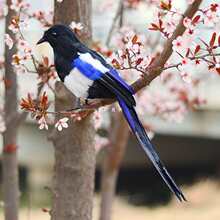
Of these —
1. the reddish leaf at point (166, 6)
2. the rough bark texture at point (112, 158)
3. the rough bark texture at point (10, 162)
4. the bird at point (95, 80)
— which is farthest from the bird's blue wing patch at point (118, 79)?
the rough bark texture at point (112, 158)

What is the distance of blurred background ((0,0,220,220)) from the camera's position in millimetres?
7348

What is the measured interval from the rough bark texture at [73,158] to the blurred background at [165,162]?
13.8 feet

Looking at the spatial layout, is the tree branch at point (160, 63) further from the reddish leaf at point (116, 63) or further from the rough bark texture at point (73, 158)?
the rough bark texture at point (73, 158)

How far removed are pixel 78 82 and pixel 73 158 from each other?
555mm

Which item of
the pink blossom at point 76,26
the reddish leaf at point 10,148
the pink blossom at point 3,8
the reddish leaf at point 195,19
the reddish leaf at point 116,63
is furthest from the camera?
the reddish leaf at point 10,148

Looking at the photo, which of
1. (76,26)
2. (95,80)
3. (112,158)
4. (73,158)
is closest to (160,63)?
(95,80)

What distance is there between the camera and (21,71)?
249 centimetres

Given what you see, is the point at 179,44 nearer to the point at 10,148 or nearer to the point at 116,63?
the point at 116,63

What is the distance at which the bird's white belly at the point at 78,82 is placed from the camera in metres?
2.03

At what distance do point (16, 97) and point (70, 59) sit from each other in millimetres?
1396

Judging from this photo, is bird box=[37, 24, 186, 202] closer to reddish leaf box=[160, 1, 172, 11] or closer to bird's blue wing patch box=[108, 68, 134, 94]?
bird's blue wing patch box=[108, 68, 134, 94]

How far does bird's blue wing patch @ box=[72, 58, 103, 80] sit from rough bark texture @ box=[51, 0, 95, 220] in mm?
474

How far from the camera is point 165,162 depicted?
8961 mm

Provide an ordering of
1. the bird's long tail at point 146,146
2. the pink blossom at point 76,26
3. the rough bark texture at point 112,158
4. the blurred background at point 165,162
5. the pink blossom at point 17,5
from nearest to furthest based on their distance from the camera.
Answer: the bird's long tail at point 146,146, the pink blossom at point 76,26, the pink blossom at point 17,5, the rough bark texture at point 112,158, the blurred background at point 165,162
